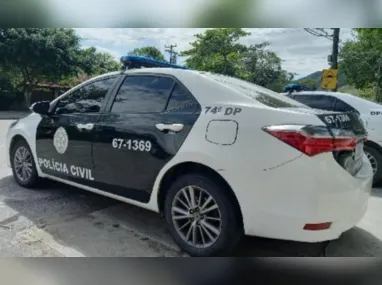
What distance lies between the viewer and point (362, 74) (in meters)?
19.4

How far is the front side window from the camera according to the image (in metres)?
3.67

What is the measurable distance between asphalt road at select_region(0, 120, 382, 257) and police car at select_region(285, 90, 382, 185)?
1.32 m

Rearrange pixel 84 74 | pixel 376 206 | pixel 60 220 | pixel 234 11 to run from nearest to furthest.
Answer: pixel 234 11, pixel 60 220, pixel 376 206, pixel 84 74

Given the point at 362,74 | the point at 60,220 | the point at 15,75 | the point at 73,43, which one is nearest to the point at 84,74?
the point at 73,43

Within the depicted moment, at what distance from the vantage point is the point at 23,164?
4.46 metres

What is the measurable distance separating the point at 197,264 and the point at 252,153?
927mm

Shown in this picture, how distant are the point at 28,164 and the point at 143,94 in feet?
6.36

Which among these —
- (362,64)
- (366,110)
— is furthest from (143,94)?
(362,64)

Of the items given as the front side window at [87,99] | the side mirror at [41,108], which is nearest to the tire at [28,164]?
the side mirror at [41,108]

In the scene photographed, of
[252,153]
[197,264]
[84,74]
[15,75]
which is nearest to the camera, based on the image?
[252,153]

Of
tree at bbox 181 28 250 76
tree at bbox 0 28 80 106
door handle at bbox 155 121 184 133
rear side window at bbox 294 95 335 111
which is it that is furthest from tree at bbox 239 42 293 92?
door handle at bbox 155 121 184 133

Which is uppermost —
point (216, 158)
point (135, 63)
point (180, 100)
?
point (135, 63)

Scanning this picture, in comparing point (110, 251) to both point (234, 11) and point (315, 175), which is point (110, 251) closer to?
point (315, 175)

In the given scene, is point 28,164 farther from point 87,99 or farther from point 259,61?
point 259,61
